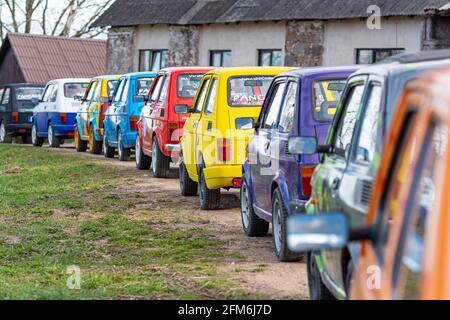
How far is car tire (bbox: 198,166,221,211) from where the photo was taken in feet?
47.4

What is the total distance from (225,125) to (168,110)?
14.4ft

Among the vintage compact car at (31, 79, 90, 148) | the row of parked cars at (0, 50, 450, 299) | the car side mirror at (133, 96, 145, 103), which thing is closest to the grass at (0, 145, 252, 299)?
the row of parked cars at (0, 50, 450, 299)

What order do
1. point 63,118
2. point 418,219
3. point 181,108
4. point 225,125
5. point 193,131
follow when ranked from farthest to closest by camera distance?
point 63,118 → point 181,108 → point 193,131 → point 225,125 → point 418,219

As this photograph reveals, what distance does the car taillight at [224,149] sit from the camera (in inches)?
530

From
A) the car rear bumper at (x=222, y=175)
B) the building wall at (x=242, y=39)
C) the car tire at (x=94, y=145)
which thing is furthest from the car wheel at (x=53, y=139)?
the car rear bumper at (x=222, y=175)

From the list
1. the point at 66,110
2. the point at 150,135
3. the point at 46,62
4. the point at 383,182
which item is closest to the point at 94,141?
the point at 66,110

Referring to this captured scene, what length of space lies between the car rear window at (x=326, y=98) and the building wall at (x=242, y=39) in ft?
76.8

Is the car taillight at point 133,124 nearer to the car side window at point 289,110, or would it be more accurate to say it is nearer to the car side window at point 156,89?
the car side window at point 156,89

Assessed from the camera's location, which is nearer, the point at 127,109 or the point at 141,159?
the point at 141,159

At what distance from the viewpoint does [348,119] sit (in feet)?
26.2

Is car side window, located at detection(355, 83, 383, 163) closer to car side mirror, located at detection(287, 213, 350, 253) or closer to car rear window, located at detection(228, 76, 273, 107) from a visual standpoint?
car side mirror, located at detection(287, 213, 350, 253)

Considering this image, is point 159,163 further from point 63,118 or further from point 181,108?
point 63,118

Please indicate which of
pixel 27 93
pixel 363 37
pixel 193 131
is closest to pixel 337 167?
pixel 193 131

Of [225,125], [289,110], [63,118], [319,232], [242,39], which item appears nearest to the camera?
[319,232]
